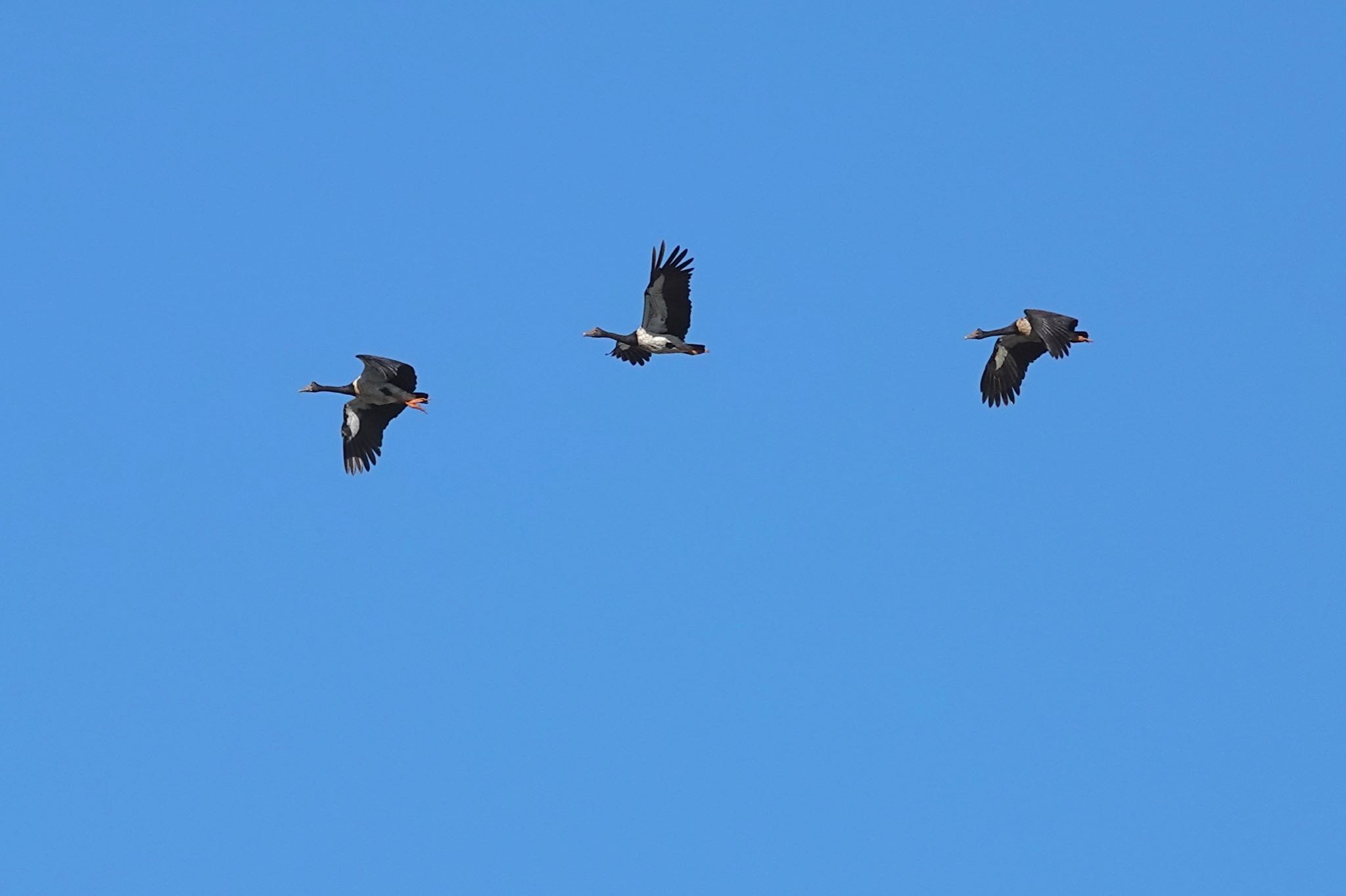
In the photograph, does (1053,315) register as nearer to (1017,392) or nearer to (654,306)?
(1017,392)

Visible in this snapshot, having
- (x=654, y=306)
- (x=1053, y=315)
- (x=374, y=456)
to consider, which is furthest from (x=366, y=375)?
(x=1053, y=315)

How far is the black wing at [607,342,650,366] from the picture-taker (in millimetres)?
41875

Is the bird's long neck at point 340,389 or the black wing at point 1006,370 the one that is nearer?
the bird's long neck at point 340,389

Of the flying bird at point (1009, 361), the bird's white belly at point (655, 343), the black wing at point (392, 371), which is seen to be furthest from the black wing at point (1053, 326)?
the black wing at point (392, 371)

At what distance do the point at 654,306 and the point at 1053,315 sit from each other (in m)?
8.32

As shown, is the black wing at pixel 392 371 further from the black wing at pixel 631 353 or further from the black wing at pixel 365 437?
the black wing at pixel 631 353

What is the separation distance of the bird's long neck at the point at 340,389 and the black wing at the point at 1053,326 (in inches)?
557

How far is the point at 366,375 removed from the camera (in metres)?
39.7

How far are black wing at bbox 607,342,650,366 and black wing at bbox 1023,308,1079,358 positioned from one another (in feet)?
27.9

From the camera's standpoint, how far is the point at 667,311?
133 feet

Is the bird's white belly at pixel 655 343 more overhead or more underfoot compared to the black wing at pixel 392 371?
more overhead

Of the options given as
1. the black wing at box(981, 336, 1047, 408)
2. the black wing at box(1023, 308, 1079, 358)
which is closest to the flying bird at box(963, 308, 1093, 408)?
the black wing at box(981, 336, 1047, 408)

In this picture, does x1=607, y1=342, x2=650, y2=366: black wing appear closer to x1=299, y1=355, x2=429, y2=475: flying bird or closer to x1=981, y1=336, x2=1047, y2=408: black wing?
x1=299, y1=355, x2=429, y2=475: flying bird

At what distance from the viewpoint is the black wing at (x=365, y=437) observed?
1597 inches
